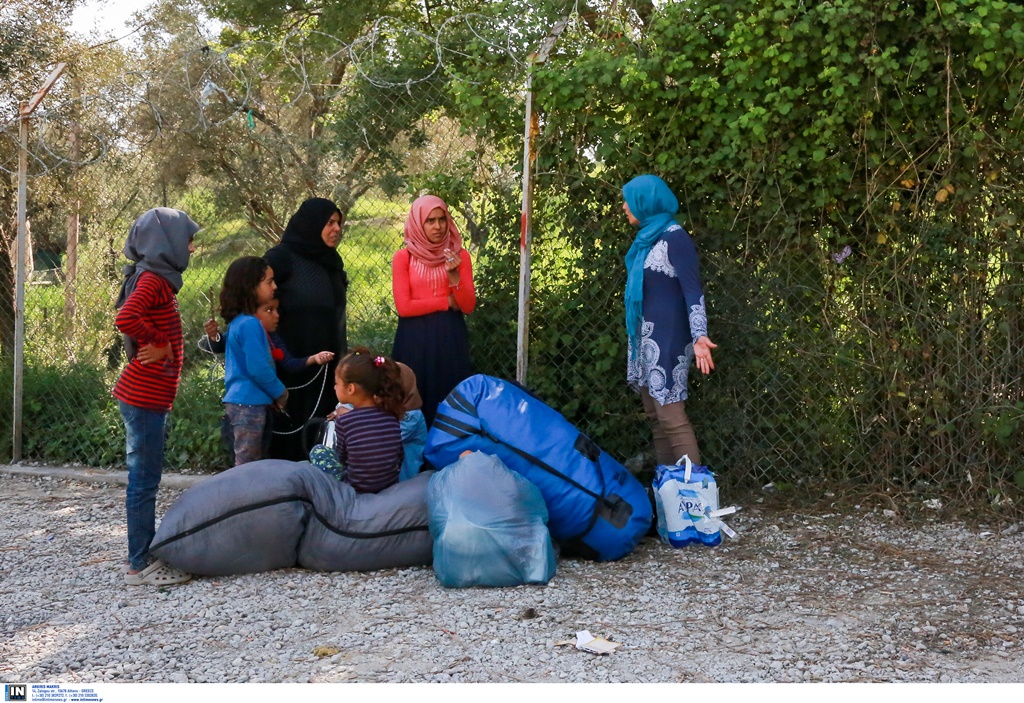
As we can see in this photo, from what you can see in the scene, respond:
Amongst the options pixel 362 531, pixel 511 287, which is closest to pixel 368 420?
pixel 362 531

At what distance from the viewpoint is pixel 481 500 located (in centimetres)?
423

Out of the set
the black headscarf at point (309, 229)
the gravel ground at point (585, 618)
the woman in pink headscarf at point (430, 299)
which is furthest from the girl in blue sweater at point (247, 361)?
the gravel ground at point (585, 618)

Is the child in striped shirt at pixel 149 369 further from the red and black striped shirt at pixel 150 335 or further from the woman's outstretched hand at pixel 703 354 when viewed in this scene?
the woman's outstretched hand at pixel 703 354

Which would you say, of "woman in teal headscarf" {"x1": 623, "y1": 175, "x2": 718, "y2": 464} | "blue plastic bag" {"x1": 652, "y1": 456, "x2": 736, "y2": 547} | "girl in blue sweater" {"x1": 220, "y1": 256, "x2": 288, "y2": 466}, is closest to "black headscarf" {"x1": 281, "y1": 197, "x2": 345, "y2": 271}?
"girl in blue sweater" {"x1": 220, "y1": 256, "x2": 288, "y2": 466}

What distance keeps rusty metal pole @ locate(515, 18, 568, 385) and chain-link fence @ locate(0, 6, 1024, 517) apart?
9cm

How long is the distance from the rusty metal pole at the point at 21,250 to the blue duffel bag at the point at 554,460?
3.49m

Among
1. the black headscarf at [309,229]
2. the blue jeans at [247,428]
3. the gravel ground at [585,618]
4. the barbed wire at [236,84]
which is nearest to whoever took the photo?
the gravel ground at [585,618]

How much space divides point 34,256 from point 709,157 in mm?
4699

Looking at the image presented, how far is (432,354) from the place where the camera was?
208 inches

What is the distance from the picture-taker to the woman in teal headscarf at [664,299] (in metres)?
4.92

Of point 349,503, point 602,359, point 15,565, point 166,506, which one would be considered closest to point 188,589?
point 349,503

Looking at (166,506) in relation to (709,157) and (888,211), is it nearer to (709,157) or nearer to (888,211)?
(709,157)

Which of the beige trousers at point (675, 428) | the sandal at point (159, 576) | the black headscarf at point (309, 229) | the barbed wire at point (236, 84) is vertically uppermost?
the barbed wire at point (236, 84)

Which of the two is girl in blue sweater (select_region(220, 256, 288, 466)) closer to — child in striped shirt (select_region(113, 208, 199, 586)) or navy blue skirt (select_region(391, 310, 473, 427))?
child in striped shirt (select_region(113, 208, 199, 586))
